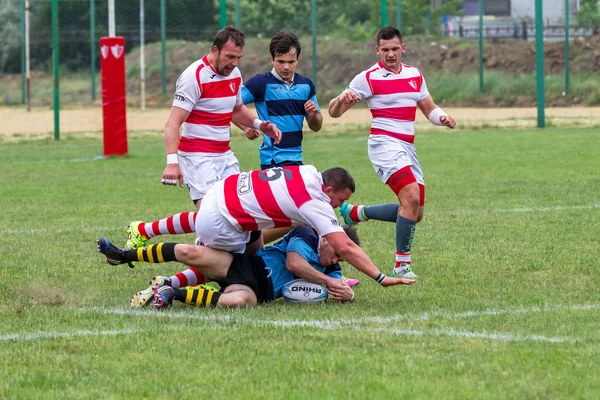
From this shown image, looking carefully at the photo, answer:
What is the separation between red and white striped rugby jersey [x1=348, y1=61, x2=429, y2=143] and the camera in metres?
8.31

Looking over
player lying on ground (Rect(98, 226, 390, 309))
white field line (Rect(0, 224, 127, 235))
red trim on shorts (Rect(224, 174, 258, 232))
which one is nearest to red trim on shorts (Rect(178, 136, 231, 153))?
player lying on ground (Rect(98, 226, 390, 309))

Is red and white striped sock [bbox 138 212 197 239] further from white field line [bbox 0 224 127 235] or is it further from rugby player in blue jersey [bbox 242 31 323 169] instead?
white field line [bbox 0 224 127 235]

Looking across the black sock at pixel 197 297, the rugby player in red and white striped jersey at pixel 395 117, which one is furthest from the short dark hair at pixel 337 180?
the rugby player in red and white striped jersey at pixel 395 117

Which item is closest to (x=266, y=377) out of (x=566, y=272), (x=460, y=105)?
(x=566, y=272)

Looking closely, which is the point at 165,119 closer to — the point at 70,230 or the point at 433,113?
the point at 70,230

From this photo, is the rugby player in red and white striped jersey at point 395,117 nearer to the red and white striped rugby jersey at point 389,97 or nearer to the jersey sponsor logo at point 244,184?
the red and white striped rugby jersey at point 389,97

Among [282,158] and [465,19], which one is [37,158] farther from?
[465,19]

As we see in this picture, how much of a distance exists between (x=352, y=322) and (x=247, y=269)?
1049 millimetres

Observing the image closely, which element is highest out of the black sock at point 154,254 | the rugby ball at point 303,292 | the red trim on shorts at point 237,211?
the red trim on shorts at point 237,211

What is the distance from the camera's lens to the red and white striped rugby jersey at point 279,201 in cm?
645

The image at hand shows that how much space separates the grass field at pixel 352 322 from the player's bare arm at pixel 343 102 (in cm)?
121

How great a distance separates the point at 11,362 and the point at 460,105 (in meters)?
30.1

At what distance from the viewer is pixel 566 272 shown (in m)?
7.56

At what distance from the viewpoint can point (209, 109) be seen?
26.2 ft
